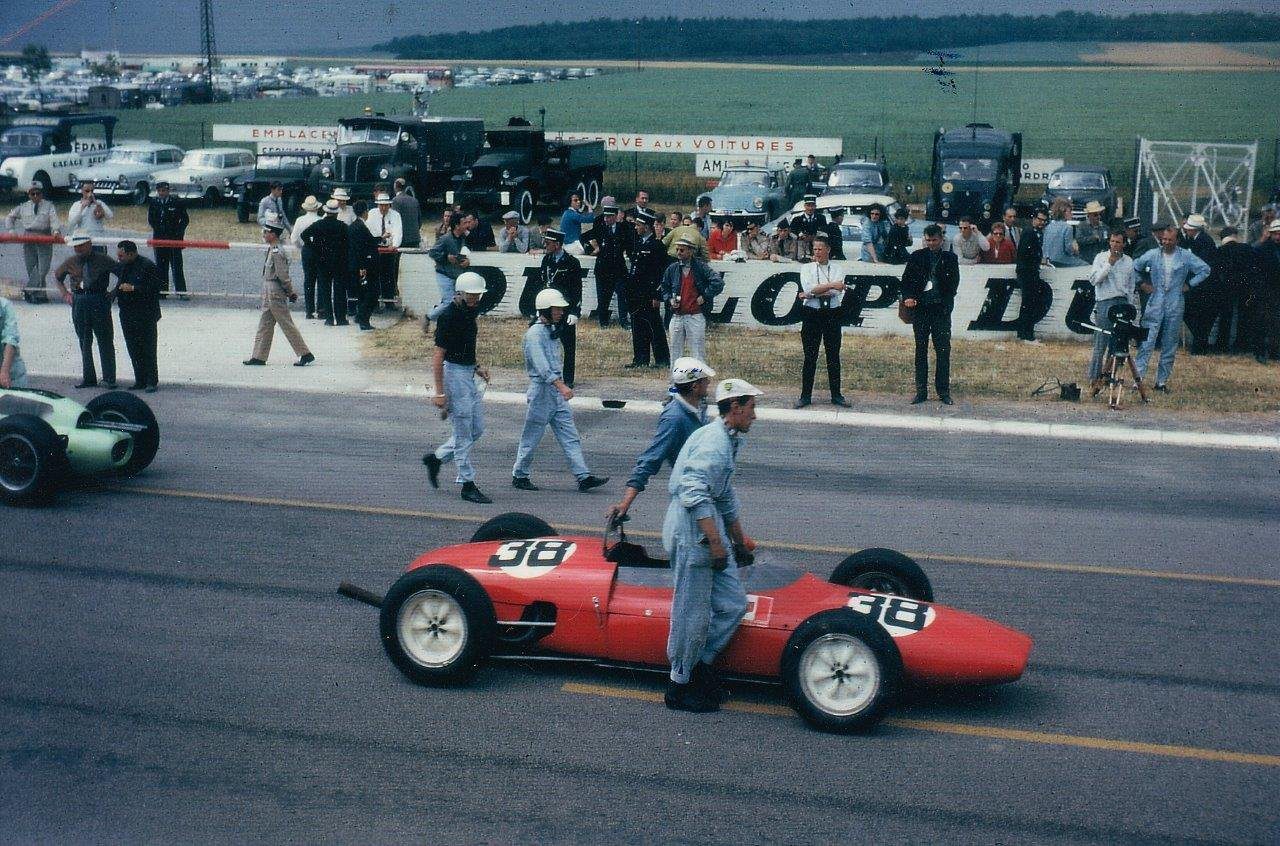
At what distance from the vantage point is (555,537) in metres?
7.85

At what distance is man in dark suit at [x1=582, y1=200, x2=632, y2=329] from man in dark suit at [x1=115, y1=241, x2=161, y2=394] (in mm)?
5582

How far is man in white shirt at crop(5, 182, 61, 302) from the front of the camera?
20578 millimetres

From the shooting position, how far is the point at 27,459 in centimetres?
1013

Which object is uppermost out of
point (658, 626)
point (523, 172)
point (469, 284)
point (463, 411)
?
point (523, 172)

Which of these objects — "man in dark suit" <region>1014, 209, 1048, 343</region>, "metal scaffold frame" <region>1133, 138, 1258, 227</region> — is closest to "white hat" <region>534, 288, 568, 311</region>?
"man in dark suit" <region>1014, 209, 1048, 343</region>

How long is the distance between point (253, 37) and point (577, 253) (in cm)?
4499

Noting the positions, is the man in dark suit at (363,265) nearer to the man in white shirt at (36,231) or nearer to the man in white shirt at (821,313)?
the man in white shirt at (36,231)

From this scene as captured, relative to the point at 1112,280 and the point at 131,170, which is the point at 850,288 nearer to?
the point at 1112,280

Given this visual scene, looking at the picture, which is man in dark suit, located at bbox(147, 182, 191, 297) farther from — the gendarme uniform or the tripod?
the tripod

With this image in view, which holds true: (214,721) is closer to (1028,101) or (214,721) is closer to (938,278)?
(938,278)

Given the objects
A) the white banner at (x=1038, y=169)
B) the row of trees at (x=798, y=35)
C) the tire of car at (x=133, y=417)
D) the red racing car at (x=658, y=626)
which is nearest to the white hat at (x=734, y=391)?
the red racing car at (x=658, y=626)

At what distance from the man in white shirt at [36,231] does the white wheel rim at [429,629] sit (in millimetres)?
16077

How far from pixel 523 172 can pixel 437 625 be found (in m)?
28.1

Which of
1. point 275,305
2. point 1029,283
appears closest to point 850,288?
point 1029,283
